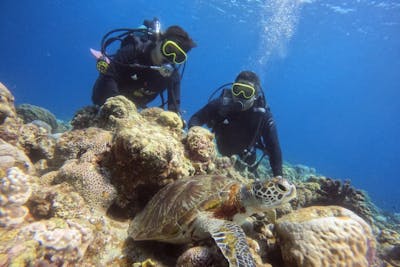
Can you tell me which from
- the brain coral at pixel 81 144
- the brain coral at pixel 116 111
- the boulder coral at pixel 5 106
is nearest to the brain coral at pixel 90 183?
the brain coral at pixel 81 144

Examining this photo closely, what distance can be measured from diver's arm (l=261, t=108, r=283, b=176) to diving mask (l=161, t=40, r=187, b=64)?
8.78 feet

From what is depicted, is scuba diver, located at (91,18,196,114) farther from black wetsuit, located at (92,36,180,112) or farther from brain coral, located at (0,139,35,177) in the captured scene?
brain coral, located at (0,139,35,177)

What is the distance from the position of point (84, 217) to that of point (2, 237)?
2.10ft

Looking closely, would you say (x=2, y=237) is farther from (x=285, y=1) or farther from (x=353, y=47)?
(x=353, y=47)

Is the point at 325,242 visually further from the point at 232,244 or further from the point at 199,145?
the point at 199,145

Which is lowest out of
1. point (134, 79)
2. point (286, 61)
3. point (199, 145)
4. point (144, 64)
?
point (199, 145)

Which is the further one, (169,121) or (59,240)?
(169,121)

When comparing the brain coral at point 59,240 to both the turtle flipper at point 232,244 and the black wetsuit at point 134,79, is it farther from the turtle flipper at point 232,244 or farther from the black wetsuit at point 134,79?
the black wetsuit at point 134,79

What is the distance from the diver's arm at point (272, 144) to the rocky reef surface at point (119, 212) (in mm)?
2360

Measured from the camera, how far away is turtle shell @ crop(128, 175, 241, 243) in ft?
7.13

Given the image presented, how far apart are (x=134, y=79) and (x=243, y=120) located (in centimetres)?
312

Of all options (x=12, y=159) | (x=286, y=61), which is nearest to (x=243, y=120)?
(x=12, y=159)

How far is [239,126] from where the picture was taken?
639 cm

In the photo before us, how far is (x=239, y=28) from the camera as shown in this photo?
154ft
